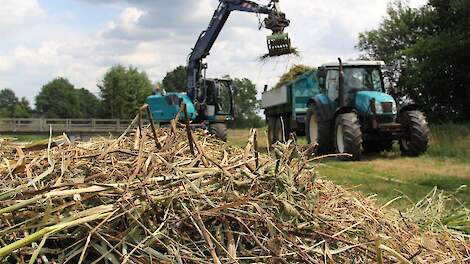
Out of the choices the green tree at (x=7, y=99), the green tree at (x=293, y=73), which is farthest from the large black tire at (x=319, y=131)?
the green tree at (x=7, y=99)

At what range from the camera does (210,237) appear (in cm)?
189

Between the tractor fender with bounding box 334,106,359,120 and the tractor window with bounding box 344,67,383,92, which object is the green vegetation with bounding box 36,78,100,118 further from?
the tractor fender with bounding box 334,106,359,120

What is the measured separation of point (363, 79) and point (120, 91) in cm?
6093

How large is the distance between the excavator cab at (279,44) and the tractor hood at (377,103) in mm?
2410

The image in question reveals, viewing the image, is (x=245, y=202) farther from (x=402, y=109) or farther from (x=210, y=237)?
(x=402, y=109)

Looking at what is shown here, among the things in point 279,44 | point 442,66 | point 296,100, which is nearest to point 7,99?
point 442,66

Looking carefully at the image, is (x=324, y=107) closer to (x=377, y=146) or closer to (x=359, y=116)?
(x=359, y=116)

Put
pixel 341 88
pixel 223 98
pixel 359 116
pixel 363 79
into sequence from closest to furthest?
pixel 359 116 → pixel 341 88 → pixel 363 79 → pixel 223 98

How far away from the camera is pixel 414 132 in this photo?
15.2 meters

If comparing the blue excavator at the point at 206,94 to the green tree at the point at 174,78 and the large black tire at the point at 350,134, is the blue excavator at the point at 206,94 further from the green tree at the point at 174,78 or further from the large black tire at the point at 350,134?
the green tree at the point at 174,78

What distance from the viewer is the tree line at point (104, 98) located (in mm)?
66562

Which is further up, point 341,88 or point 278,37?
point 278,37

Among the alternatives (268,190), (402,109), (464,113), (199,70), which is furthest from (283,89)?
(268,190)

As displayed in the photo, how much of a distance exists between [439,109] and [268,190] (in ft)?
110
